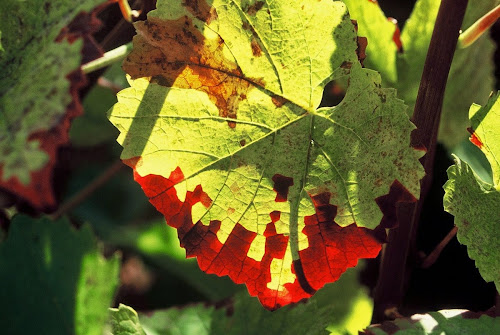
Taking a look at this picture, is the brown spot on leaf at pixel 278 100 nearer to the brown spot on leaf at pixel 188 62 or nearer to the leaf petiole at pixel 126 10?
the brown spot on leaf at pixel 188 62

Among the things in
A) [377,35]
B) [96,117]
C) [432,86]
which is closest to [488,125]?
[432,86]

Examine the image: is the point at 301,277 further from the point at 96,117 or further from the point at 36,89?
the point at 96,117

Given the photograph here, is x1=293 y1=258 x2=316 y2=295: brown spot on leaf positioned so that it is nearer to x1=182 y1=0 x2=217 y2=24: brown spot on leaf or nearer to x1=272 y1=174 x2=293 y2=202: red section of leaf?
x1=272 y1=174 x2=293 y2=202: red section of leaf

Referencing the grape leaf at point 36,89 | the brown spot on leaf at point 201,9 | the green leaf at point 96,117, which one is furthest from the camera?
the green leaf at point 96,117

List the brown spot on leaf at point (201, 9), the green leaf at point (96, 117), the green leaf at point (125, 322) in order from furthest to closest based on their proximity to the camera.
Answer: the green leaf at point (96, 117), the green leaf at point (125, 322), the brown spot on leaf at point (201, 9)

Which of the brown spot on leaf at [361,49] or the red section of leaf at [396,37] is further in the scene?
the red section of leaf at [396,37]

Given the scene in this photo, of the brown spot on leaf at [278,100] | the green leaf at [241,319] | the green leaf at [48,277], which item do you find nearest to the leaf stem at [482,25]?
the brown spot on leaf at [278,100]

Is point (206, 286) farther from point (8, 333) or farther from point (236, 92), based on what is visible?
point (236, 92)
